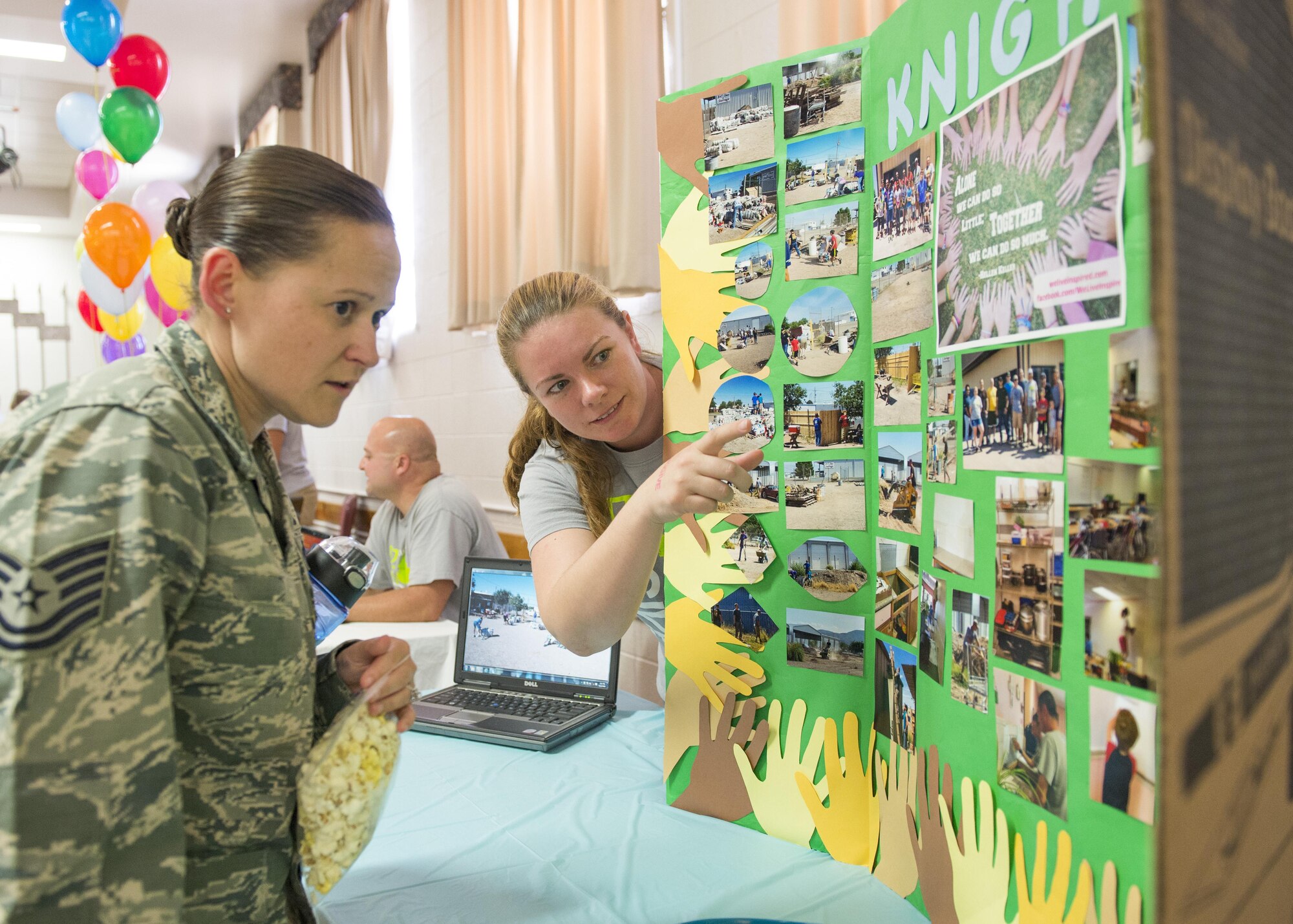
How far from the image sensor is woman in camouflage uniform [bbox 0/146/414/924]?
0.52m

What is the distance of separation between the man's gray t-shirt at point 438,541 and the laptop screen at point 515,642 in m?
0.60

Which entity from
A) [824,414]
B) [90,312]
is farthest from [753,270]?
[90,312]

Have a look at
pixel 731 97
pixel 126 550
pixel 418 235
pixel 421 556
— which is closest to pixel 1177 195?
pixel 126 550

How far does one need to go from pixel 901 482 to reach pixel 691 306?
1.19 feet

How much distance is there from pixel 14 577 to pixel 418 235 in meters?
3.25

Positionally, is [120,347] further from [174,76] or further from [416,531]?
[416,531]

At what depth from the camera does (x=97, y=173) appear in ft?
13.1

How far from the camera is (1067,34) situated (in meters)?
0.53

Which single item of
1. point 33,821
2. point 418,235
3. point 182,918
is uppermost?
point 418,235

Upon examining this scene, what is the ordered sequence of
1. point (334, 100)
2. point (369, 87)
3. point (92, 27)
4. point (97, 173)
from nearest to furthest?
point (92, 27)
point (369, 87)
point (97, 173)
point (334, 100)

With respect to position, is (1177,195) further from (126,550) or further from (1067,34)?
(126,550)

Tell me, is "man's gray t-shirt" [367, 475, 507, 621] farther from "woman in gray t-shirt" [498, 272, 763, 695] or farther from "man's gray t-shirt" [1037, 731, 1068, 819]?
"man's gray t-shirt" [1037, 731, 1068, 819]

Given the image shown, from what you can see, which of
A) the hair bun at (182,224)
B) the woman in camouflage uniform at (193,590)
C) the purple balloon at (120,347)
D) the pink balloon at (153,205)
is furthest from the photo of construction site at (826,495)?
the purple balloon at (120,347)

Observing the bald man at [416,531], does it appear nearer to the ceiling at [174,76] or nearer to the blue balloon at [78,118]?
the blue balloon at [78,118]
